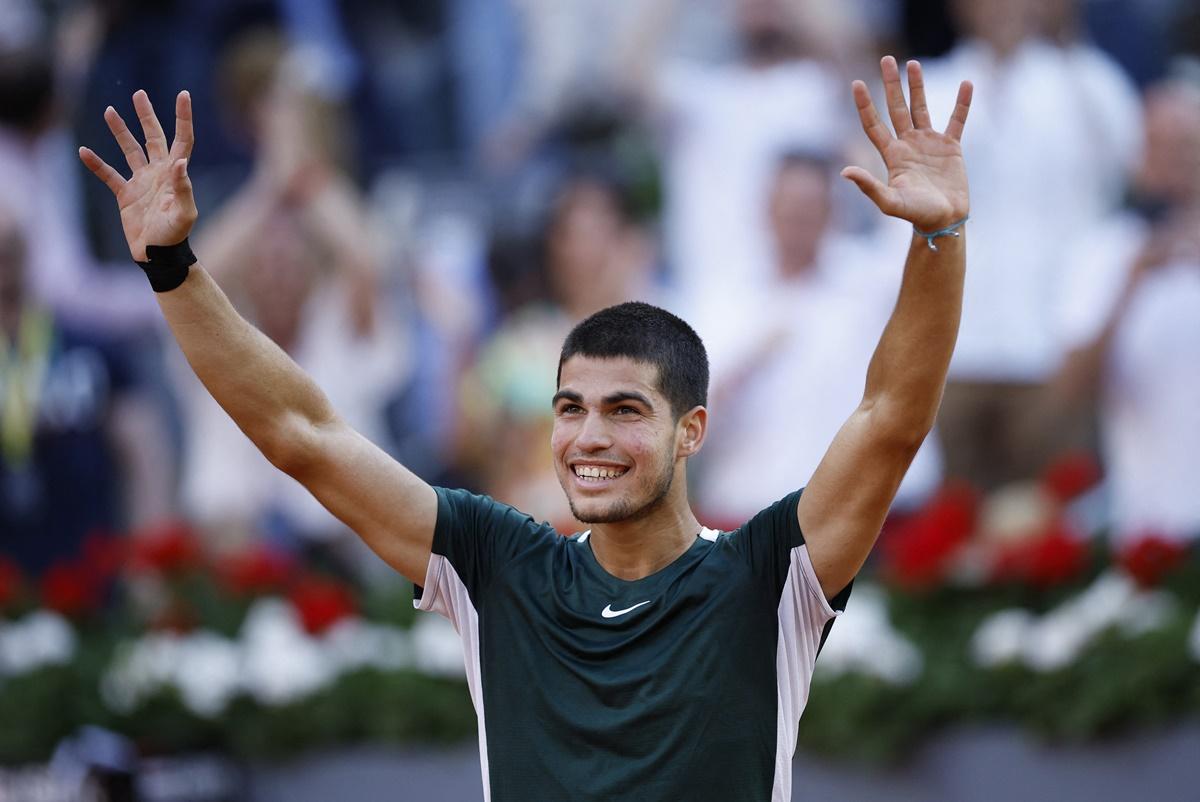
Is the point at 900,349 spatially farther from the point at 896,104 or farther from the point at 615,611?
the point at 615,611

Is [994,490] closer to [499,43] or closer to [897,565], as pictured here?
[897,565]

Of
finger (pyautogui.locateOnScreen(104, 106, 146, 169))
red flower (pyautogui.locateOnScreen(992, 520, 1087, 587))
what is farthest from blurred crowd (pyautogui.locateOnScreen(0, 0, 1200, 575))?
finger (pyautogui.locateOnScreen(104, 106, 146, 169))

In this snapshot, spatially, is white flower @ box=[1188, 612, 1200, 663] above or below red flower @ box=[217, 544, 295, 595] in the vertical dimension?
below

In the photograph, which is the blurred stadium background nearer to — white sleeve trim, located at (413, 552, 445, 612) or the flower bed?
the flower bed

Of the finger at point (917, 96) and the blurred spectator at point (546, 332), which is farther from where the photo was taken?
the blurred spectator at point (546, 332)

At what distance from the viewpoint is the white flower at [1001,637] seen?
6.52 meters

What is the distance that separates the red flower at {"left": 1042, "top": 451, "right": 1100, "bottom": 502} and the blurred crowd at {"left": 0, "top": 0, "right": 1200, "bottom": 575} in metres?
0.18

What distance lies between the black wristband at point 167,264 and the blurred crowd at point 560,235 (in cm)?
395

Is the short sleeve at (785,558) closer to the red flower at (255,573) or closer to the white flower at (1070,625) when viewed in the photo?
the white flower at (1070,625)

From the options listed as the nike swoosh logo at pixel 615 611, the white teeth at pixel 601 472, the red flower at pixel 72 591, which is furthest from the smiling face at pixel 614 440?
the red flower at pixel 72 591

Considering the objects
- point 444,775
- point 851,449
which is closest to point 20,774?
point 444,775

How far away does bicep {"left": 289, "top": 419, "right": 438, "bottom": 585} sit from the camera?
377 centimetres

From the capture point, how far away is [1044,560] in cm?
677

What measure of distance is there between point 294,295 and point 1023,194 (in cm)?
486
